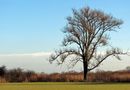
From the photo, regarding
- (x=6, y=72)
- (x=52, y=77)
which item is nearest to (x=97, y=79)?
(x=52, y=77)

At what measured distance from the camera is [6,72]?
48562 mm

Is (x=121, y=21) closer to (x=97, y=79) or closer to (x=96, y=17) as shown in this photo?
(x=96, y=17)

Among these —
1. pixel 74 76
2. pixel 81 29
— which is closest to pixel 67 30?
pixel 81 29

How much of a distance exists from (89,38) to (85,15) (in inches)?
105

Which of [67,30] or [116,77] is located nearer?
[116,77]

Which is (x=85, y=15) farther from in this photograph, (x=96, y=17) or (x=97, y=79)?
(x=97, y=79)

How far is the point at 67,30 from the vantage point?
48875mm

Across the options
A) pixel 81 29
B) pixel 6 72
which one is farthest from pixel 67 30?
pixel 6 72

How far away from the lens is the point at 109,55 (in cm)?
4919

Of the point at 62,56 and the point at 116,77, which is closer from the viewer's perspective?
the point at 116,77

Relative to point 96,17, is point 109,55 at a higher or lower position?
lower

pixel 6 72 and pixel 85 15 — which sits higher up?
pixel 85 15

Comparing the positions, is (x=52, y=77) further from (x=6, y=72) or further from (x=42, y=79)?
(x=6, y=72)

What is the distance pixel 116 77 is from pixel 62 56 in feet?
22.8
